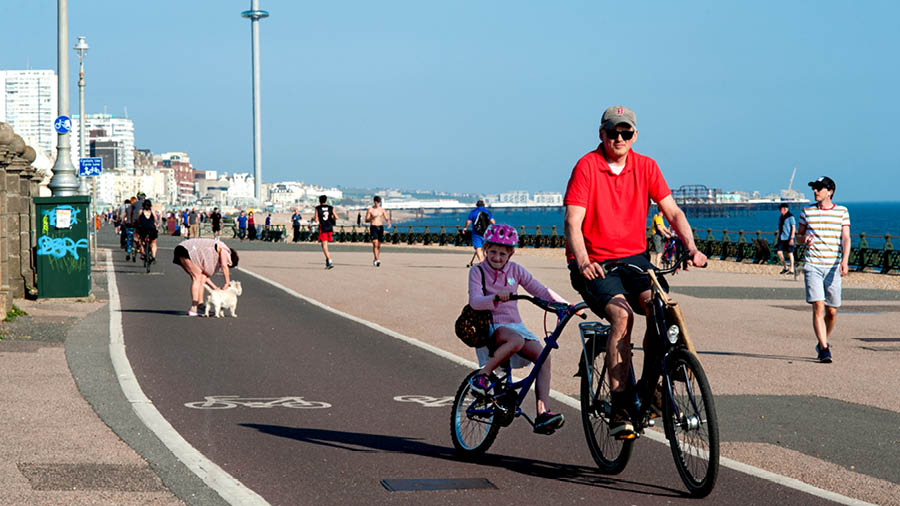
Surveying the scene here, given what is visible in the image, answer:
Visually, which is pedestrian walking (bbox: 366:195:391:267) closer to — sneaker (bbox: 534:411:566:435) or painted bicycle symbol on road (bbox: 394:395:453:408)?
painted bicycle symbol on road (bbox: 394:395:453:408)

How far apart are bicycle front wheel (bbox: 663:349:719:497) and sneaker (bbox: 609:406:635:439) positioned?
7.9 inches

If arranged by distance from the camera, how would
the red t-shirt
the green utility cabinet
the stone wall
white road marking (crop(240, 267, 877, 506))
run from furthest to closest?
the green utility cabinet < the stone wall < the red t-shirt < white road marking (crop(240, 267, 877, 506))

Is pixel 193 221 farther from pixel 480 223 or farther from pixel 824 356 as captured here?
pixel 824 356

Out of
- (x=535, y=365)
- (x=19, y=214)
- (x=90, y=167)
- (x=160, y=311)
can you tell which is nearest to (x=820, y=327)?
(x=535, y=365)

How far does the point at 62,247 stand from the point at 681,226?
1437cm

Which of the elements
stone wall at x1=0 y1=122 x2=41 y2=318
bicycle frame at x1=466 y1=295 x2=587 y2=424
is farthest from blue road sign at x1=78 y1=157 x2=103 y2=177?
bicycle frame at x1=466 y1=295 x2=587 y2=424

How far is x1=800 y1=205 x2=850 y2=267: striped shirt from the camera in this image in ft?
41.3

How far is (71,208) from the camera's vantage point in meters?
19.7

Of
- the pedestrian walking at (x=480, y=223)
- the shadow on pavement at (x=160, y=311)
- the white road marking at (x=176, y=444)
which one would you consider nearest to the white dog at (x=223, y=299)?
the shadow on pavement at (x=160, y=311)

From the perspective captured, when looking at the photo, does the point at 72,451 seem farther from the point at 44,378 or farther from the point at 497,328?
the point at 44,378

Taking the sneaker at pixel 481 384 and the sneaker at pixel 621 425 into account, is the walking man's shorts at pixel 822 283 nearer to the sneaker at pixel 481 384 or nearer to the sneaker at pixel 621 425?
the sneaker at pixel 481 384

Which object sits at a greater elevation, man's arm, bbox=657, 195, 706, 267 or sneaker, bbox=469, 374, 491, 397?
man's arm, bbox=657, 195, 706, 267

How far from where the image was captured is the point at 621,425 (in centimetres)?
657

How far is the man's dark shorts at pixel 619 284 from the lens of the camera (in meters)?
6.69
